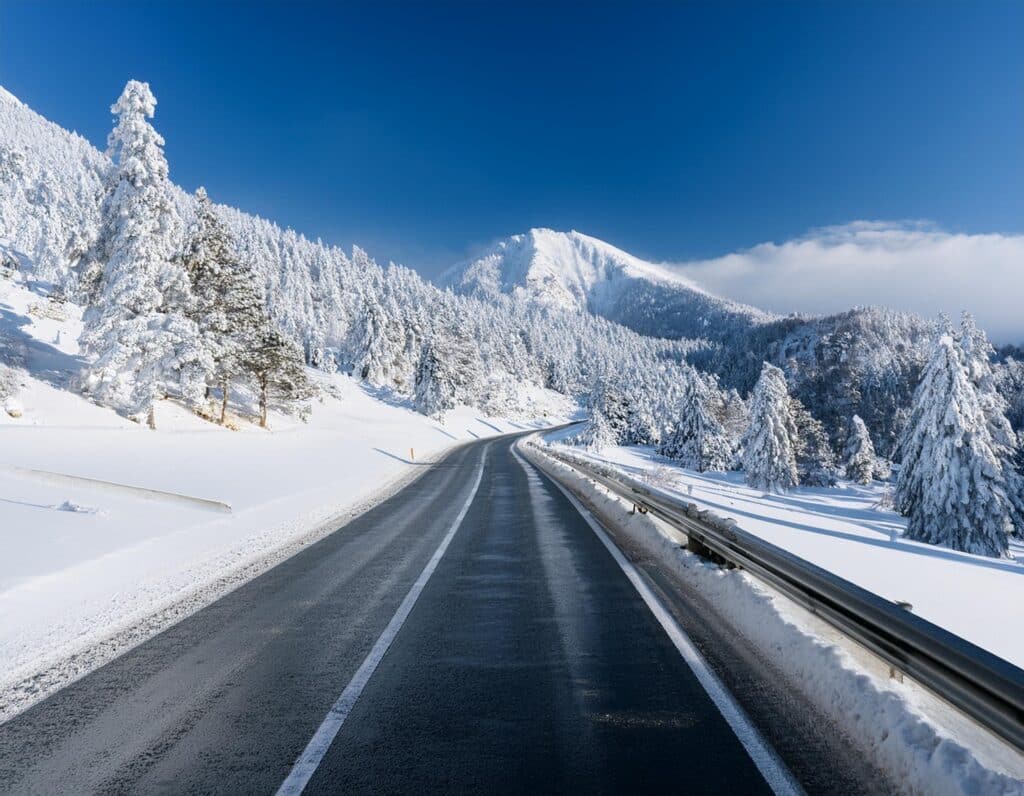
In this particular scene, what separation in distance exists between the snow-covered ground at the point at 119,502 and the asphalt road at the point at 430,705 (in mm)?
986

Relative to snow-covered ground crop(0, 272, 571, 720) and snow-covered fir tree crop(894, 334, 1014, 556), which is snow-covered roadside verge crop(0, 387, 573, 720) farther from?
snow-covered fir tree crop(894, 334, 1014, 556)

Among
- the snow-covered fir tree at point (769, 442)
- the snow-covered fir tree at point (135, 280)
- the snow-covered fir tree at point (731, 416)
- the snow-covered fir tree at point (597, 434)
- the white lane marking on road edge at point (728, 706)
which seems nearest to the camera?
the white lane marking on road edge at point (728, 706)

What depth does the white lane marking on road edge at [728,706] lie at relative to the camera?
323 cm

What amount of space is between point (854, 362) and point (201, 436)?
189 metres

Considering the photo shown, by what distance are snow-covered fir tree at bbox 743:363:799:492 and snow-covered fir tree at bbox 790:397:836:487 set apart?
723 cm

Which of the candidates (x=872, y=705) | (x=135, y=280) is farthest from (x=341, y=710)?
(x=135, y=280)

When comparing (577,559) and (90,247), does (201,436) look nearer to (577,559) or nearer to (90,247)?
(90,247)

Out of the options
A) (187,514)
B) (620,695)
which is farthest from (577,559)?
(187,514)

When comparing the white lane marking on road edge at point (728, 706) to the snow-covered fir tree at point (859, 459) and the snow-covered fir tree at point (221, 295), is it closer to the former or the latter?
the snow-covered fir tree at point (221, 295)

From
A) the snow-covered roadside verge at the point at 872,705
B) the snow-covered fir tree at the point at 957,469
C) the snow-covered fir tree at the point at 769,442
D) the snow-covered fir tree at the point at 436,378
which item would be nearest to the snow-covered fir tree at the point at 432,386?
the snow-covered fir tree at the point at 436,378

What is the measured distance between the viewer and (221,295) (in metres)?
36.9

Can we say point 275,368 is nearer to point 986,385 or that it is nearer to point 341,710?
point 341,710

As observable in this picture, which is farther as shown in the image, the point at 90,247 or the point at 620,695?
the point at 90,247

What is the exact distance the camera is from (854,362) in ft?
568
